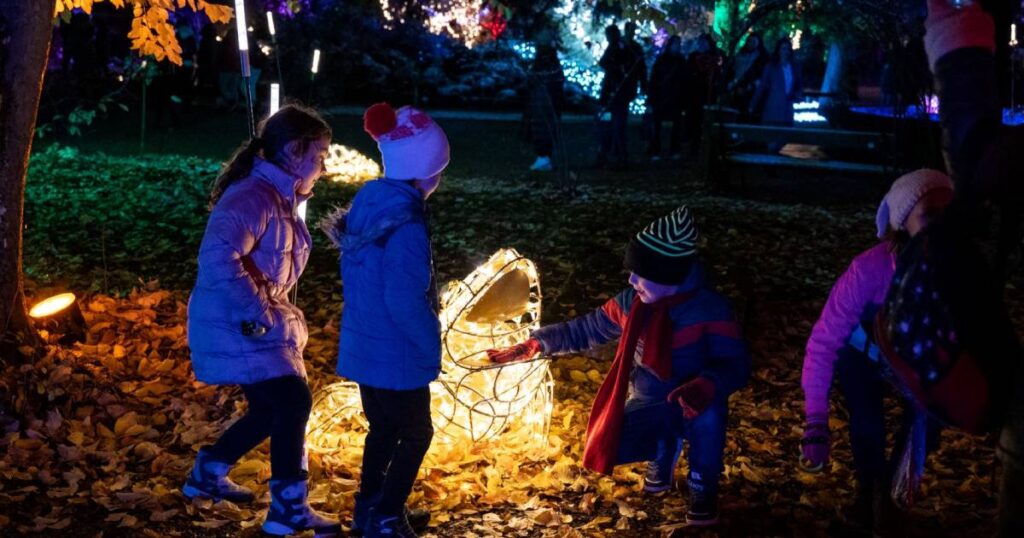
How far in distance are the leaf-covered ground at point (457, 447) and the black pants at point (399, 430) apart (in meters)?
0.42

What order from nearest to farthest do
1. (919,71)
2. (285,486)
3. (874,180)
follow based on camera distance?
(285,486) → (919,71) → (874,180)

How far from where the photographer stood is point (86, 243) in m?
8.74

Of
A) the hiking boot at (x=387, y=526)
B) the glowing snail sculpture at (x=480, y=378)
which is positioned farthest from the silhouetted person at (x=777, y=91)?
the hiking boot at (x=387, y=526)

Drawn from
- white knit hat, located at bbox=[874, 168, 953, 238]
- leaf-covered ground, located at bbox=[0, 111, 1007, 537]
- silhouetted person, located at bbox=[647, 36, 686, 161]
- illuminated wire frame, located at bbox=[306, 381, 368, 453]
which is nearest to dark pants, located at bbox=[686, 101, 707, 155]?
silhouetted person, located at bbox=[647, 36, 686, 161]

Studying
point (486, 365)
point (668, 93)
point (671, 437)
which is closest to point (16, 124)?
point (486, 365)

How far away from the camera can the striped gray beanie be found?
3814 mm

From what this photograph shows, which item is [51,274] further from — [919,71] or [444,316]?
[919,71]

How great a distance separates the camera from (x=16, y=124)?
4.95m

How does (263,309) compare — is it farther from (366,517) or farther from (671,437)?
(671,437)

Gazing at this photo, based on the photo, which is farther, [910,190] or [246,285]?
[246,285]

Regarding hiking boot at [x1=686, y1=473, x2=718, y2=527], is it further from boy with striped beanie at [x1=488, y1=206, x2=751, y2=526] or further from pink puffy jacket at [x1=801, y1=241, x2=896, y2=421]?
pink puffy jacket at [x1=801, y1=241, x2=896, y2=421]

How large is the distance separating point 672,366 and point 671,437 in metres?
0.37

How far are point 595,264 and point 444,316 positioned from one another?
3897 mm

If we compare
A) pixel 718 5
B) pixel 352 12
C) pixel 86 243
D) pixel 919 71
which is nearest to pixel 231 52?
pixel 352 12
